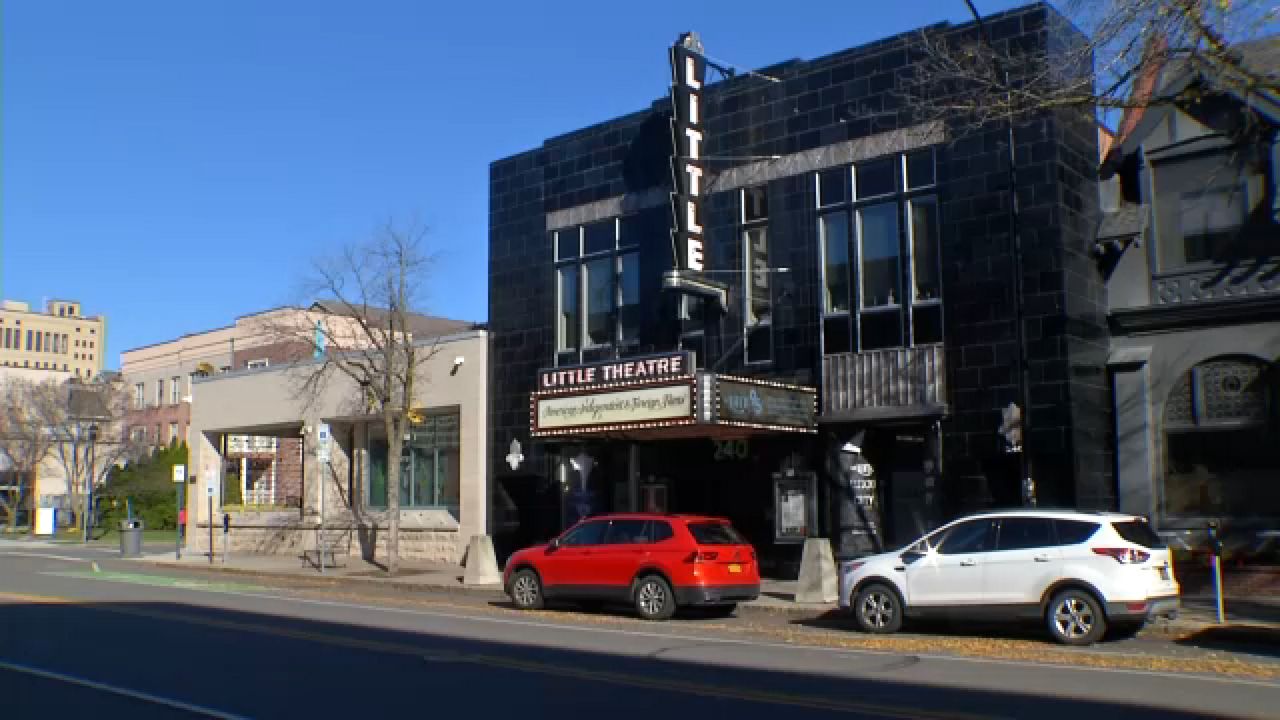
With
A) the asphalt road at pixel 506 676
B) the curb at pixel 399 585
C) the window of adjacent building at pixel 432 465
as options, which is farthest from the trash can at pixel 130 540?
the asphalt road at pixel 506 676

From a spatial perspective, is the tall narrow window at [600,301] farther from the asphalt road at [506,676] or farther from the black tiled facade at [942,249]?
the asphalt road at [506,676]

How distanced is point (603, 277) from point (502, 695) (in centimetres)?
1769

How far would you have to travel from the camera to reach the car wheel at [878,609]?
16.1 m

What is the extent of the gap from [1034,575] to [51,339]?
17381 cm

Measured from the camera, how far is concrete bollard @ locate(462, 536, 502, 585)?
1007 inches

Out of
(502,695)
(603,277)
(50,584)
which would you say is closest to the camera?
(502,695)

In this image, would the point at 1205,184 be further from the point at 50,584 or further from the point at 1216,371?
the point at 50,584

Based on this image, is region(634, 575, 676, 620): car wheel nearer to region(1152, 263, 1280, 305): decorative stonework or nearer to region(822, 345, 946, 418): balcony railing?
region(822, 345, 946, 418): balcony railing

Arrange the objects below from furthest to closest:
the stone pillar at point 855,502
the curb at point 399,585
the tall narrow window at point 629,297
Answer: the tall narrow window at point 629,297 < the stone pillar at point 855,502 < the curb at point 399,585

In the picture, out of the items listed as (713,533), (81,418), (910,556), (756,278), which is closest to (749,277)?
(756,278)

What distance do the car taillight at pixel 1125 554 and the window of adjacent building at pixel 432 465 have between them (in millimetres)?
20091

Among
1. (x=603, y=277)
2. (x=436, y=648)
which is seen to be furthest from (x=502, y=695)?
(x=603, y=277)

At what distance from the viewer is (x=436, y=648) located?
14.5m

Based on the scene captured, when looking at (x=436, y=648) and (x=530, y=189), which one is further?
(x=530, y=189)
